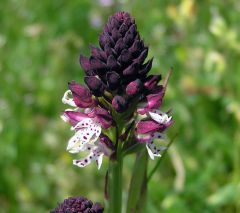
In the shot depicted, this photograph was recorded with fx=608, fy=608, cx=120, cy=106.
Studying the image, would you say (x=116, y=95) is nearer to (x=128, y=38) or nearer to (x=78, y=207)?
(x=128, y=38)

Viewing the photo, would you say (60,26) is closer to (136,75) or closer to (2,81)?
(2,81)

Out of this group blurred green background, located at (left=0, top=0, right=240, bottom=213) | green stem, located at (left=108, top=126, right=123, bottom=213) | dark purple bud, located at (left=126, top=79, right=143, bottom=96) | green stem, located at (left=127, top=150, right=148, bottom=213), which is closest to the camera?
dark purple bud, located at (left=126, top=79, right=143, bottom=96)

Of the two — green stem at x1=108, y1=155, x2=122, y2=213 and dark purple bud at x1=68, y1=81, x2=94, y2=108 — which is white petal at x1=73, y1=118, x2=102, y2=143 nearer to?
dark purple bud at x1=68, y1=81, x2=94, y2=108

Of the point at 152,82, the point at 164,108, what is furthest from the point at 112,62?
the point at 164,108

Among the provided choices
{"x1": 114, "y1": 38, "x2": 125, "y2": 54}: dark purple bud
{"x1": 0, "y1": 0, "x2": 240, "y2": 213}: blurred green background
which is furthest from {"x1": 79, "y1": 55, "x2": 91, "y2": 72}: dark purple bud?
{"x1": 0, "y1": 0, "x2": 240, "y2": 213}: blurred green background

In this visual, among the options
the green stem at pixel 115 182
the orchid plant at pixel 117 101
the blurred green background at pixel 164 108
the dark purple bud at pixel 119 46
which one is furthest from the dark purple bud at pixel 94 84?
the blurred green background at pixel 164 108
